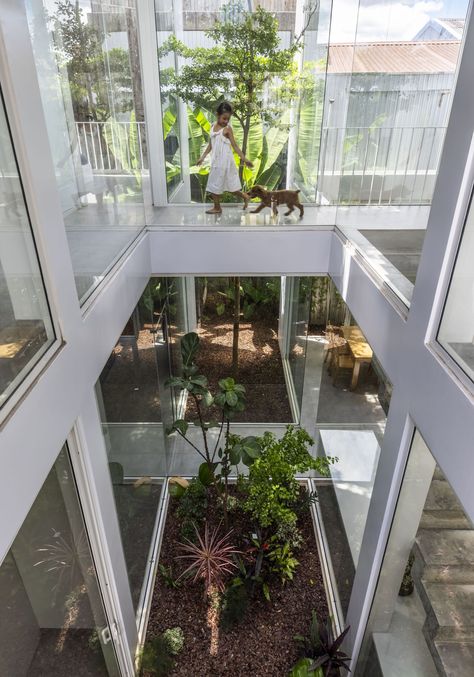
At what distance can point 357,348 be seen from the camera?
4.07 meters

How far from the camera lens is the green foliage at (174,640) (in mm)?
4285

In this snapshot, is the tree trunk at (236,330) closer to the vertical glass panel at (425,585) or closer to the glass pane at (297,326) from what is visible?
the glass pane at (297,326)

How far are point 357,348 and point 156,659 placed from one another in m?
3.48

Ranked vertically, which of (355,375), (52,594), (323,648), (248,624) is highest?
(355,375)

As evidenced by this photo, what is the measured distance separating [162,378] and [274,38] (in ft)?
14.8

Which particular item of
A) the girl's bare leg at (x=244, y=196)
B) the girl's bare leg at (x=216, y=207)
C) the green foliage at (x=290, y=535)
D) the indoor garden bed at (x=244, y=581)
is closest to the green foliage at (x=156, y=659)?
the indoor garden bed at (x=244, y=581)

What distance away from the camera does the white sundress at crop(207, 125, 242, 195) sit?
17.0 ft

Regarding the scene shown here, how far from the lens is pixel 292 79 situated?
5.57 m

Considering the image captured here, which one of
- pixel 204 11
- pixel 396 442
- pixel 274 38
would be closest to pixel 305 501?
pixel 396 442

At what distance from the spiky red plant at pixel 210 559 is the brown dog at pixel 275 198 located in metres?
3.87

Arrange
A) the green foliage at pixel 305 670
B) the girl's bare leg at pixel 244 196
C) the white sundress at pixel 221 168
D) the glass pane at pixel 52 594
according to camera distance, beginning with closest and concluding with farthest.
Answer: the glass pane at pixel 52 594 < the green foliage at pixel 305 670 < the white sundress at pixel 221 168 < the girl's bare leg at pixel 244 196

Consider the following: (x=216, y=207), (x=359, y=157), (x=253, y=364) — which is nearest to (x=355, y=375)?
Answer: (x=359, y=157)

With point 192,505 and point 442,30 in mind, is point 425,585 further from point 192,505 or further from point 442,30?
point 442,30

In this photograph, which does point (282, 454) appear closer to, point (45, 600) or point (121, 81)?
point (45, 600)
